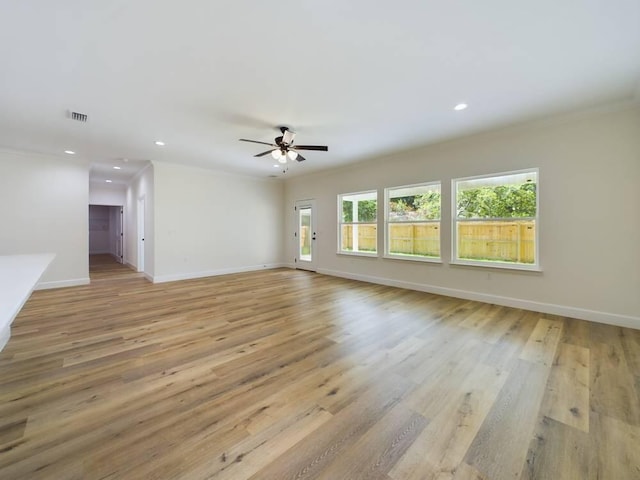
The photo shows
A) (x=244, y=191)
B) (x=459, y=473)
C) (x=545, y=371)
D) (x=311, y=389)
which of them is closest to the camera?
(x=459, y=473)

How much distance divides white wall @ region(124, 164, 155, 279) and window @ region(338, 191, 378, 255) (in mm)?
4286

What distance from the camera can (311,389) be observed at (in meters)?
1.98

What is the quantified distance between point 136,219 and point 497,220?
8530mm

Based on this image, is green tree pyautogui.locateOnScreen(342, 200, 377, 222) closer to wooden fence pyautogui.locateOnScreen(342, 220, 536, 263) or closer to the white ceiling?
wooden fence pyautogui.locateOnScreen(342, 220, 536, 263)

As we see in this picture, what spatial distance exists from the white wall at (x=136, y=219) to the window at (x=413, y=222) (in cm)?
516

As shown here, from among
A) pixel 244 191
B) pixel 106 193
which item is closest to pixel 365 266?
pixel 244 191

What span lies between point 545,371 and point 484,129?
3.32 meters

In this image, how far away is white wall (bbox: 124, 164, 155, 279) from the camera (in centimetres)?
596

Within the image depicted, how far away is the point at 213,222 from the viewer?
6.70 metres

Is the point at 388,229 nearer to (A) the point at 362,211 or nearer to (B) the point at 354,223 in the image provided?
(A) the point at 362,211

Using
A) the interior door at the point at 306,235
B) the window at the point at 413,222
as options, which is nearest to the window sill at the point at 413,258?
the window at the point at 413,222

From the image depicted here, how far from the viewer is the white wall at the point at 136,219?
5.96 metres

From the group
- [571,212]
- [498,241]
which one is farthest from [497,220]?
[571,212]

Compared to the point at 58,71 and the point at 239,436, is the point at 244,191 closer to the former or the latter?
the point at 58,71
